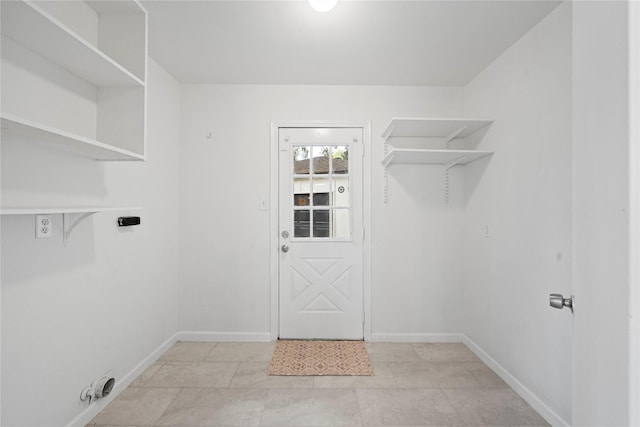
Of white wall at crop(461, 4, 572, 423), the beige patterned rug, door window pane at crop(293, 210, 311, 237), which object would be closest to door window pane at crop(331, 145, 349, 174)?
door window pane at crop(293, 210, 311, 237)

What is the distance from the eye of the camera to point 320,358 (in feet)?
8.64

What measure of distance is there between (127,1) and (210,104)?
134 cm

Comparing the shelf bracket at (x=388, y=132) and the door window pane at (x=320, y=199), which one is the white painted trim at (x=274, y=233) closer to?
the door window pane at (x=320, y=199)

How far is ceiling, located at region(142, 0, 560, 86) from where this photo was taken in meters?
1.91

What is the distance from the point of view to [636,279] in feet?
1.65

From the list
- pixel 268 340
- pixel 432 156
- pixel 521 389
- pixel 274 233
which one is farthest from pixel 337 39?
pixel 521 389

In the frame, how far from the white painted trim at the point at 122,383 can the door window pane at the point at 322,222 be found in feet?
5.55

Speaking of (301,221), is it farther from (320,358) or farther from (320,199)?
(320,358)

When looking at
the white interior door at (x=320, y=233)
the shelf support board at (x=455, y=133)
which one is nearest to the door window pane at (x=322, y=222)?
the white interior door at (x=320, y=233)

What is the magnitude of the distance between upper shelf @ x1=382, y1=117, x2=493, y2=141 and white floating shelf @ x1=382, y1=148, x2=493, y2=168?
8.3 inches

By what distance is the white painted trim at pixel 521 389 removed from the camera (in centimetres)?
184

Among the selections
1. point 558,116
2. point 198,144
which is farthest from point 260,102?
point 558,116

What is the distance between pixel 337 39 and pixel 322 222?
158 cm

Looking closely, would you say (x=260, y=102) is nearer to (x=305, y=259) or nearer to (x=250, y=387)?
(x=305, y=259)
